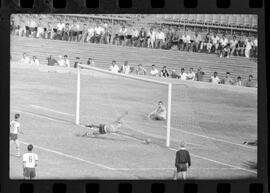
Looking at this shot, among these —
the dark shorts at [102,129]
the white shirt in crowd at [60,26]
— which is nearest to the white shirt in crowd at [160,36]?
the white shirt in crowd at [60,26]

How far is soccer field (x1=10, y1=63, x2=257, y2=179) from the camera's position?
17562 mm

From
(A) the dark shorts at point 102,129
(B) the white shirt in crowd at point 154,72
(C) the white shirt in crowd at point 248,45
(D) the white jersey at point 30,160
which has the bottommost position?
(D) the white jersey at point 30,160

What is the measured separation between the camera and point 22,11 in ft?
57.6

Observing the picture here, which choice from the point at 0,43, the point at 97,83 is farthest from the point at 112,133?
the point at 0,43

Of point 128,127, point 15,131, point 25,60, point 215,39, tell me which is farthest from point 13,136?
point 215,39

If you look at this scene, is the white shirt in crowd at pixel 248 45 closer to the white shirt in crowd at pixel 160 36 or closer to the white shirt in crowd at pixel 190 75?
the white shirt in crowd at pixel 190 75

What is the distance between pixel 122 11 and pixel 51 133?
178 centimetres

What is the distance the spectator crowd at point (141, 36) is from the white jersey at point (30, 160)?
1506mm

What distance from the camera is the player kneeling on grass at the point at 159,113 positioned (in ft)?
58.0

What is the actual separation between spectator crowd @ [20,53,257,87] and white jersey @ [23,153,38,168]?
1.17m

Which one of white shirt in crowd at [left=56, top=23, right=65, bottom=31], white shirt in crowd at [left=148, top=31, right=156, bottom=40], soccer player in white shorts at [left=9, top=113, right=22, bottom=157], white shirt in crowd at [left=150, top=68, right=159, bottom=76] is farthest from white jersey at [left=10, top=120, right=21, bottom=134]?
white shirt in crowd at [left=148, top=31, right=156, bottom=40]

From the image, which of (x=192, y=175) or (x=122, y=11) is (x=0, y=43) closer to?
(x=122, y=11)

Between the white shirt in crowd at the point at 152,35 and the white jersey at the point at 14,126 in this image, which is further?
the white shirt in crowd at the point at 152,35

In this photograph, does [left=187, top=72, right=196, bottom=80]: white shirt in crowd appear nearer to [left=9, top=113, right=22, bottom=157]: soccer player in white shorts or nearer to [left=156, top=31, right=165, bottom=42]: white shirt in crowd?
[left=156, top=31, right=165, bottom=42]: white shirt in crowd
